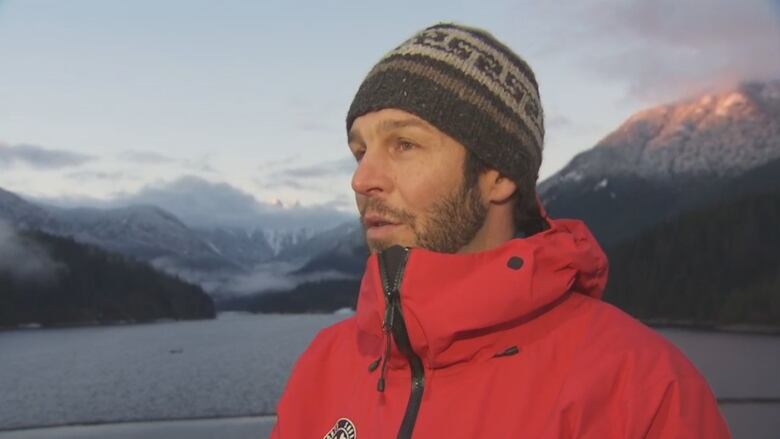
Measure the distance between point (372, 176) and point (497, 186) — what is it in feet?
0.84

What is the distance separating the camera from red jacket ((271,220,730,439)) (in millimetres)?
1013

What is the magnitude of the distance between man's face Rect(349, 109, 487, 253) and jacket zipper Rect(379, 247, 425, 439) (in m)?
0.07

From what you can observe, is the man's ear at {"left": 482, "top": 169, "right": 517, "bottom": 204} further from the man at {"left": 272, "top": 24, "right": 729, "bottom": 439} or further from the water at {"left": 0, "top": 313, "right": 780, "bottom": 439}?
the water at {"left": 0, "top": 313, "right": 780, "bottom": 439}

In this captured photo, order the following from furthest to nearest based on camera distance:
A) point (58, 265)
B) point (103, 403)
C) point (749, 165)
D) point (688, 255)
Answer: point (749, 165), point (688, 255), point (58, 265), point (103, 403)

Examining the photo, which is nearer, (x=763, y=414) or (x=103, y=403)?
(x=763, y=414)

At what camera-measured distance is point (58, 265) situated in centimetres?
5762

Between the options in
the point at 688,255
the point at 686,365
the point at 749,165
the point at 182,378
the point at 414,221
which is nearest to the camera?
the point at 686,365

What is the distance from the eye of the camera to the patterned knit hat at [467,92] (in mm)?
1324

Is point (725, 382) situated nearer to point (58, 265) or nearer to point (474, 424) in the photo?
point (474, 424)

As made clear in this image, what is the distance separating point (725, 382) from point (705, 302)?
26522mm

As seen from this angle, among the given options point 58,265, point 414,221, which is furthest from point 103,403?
point 414,221

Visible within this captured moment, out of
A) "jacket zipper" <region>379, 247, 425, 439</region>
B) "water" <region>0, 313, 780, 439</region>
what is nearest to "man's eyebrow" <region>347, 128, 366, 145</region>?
"jacket zipper" <region>379, 247, 425, 439</region>

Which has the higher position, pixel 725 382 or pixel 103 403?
pixel 103 403

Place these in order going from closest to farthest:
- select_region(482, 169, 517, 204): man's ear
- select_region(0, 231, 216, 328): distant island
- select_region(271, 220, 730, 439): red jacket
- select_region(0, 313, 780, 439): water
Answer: select_region(271, 220, 730, 439): red jacket < select_region(482, 169, 517, 204): man's ear < select_region(0, 313, 780, 439): water < select_region(0, 231, 216, 328): distant island
